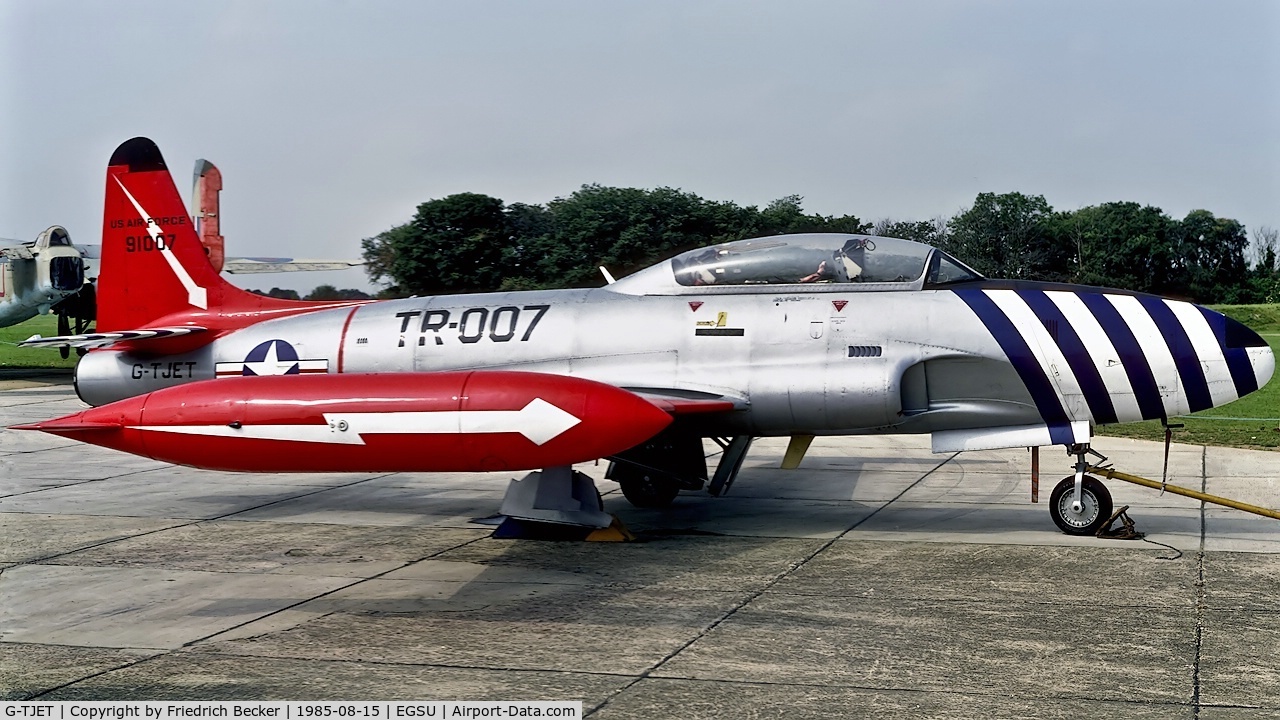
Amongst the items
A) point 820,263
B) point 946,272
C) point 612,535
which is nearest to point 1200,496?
point 946,272

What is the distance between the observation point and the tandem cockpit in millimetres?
8930

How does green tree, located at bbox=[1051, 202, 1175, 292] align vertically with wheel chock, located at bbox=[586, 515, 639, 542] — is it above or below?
above

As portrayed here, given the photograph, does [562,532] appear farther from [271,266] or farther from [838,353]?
[271,266]

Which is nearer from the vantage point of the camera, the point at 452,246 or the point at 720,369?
the point at 720,369

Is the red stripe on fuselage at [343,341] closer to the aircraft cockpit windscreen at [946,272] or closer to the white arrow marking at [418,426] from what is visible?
the white arrow marking at [418,426]

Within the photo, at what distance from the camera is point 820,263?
9.06 meters

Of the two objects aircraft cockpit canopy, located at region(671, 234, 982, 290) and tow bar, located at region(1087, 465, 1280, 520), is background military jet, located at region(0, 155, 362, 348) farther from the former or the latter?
tow bar, located at region(1087, 465, 1280, 520)

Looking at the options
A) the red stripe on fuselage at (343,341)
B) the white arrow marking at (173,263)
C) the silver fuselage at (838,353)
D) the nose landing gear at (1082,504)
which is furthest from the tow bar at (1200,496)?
the white arrow marking at (173,263)

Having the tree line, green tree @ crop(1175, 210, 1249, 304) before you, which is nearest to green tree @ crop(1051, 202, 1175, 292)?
green tree @ crop(1175, 210, 1249, 304)

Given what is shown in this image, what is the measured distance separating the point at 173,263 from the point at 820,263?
632cm

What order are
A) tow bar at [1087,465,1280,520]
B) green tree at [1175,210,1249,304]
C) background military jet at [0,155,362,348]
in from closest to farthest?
tow bar at [1087,465,1280,520] → background military jet at [0,155,362,348] → green tree at [1175,210,1249,304]

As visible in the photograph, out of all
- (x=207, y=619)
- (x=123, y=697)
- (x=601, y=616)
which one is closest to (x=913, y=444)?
(x=601, y=616)

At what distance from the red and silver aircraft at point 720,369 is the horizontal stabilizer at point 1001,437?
0.02 meters

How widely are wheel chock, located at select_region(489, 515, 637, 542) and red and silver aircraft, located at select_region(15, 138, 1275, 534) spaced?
0.42ft
